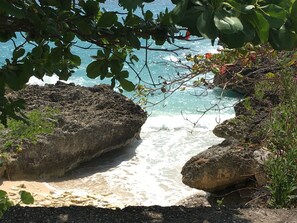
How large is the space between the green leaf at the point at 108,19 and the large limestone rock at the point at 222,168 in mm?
3693

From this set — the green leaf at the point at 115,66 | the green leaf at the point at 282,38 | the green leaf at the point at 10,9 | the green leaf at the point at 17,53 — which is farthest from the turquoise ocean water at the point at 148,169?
the green leaf at the point at 10,9

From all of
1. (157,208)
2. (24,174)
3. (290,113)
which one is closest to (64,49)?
(157,208)

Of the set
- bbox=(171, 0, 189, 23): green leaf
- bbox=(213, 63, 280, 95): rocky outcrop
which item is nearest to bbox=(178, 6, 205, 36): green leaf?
bbox=(171, 0, 189, 23): green leaf

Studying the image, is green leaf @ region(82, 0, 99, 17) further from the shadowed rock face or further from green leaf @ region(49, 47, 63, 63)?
the shadowed rock face

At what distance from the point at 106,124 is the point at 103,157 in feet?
2.34

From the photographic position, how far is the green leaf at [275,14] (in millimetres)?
1699

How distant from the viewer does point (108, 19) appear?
6.44 feet

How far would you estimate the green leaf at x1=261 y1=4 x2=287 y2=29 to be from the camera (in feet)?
5.57

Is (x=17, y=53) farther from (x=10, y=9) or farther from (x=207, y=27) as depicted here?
(x=207, y=27)

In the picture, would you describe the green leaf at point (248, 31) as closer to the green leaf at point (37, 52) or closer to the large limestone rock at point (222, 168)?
the green leaf at point (37, 52)

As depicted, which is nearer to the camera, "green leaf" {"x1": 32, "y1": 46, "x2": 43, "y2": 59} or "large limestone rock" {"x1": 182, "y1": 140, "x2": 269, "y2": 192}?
"green leaf" {"x1": 32, "y1": 46, "x2": 43, "y2": 59}

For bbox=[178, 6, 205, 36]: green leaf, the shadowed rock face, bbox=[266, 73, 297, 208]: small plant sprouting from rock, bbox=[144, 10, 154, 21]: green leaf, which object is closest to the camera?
bbox=[178, 6, 205, 36]: green leaf

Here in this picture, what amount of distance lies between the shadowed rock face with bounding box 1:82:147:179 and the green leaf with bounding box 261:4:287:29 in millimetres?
5889

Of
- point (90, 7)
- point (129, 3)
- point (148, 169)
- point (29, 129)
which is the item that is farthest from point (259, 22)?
point (148, 169)
